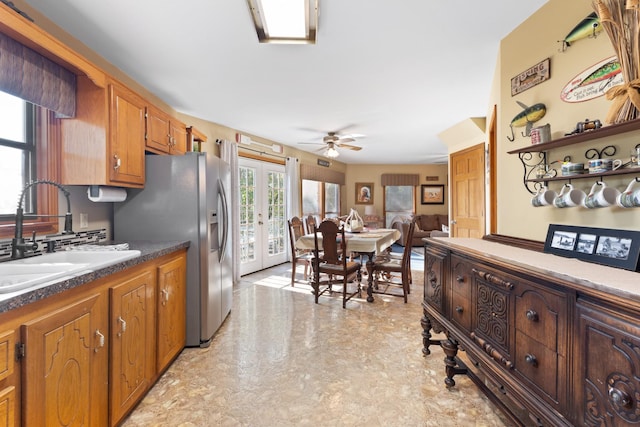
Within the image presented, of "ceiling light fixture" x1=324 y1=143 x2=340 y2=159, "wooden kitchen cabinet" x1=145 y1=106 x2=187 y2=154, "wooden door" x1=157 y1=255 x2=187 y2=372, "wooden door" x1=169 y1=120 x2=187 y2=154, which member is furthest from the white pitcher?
"ceiling light fixture" x1=324 y1=143 x2=340 y2=159

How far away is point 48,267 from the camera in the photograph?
4.80 feet

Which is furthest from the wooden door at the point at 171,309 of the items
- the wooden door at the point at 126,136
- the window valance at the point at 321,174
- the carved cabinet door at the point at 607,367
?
the window valance at the point at 321,174

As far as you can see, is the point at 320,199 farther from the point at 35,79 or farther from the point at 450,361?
the point at 35,79

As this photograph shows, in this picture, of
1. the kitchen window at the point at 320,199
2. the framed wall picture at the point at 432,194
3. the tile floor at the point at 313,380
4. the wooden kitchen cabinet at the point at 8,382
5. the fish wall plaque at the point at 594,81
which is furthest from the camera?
the framed wall picture at the point at 432,194

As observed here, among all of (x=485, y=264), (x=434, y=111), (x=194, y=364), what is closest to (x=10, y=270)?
(x=194, y=364)

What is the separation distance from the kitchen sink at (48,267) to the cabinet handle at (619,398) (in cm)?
190

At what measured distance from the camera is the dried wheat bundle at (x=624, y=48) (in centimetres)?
114

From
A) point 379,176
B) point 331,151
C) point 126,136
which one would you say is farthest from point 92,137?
point 379,176

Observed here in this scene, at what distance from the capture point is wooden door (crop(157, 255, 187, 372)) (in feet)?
6.62

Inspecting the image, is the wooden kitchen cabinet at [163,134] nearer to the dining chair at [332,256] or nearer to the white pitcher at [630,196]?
the dining chair at [332,256]

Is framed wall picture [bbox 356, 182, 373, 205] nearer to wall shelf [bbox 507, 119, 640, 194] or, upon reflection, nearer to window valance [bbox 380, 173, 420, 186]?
window valance [bbox 380, 173, 420, 186]

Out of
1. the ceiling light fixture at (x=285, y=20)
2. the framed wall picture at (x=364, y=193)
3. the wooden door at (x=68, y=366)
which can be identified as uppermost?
the ceiling light fixture at (x=285, y=20)

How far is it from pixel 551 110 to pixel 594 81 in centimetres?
26

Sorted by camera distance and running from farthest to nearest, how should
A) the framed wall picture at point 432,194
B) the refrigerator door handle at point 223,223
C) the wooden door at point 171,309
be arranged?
the framed wall picture at point 432,194, the refrigerator door handle at point 223,223, the wooden door at point 171,309
